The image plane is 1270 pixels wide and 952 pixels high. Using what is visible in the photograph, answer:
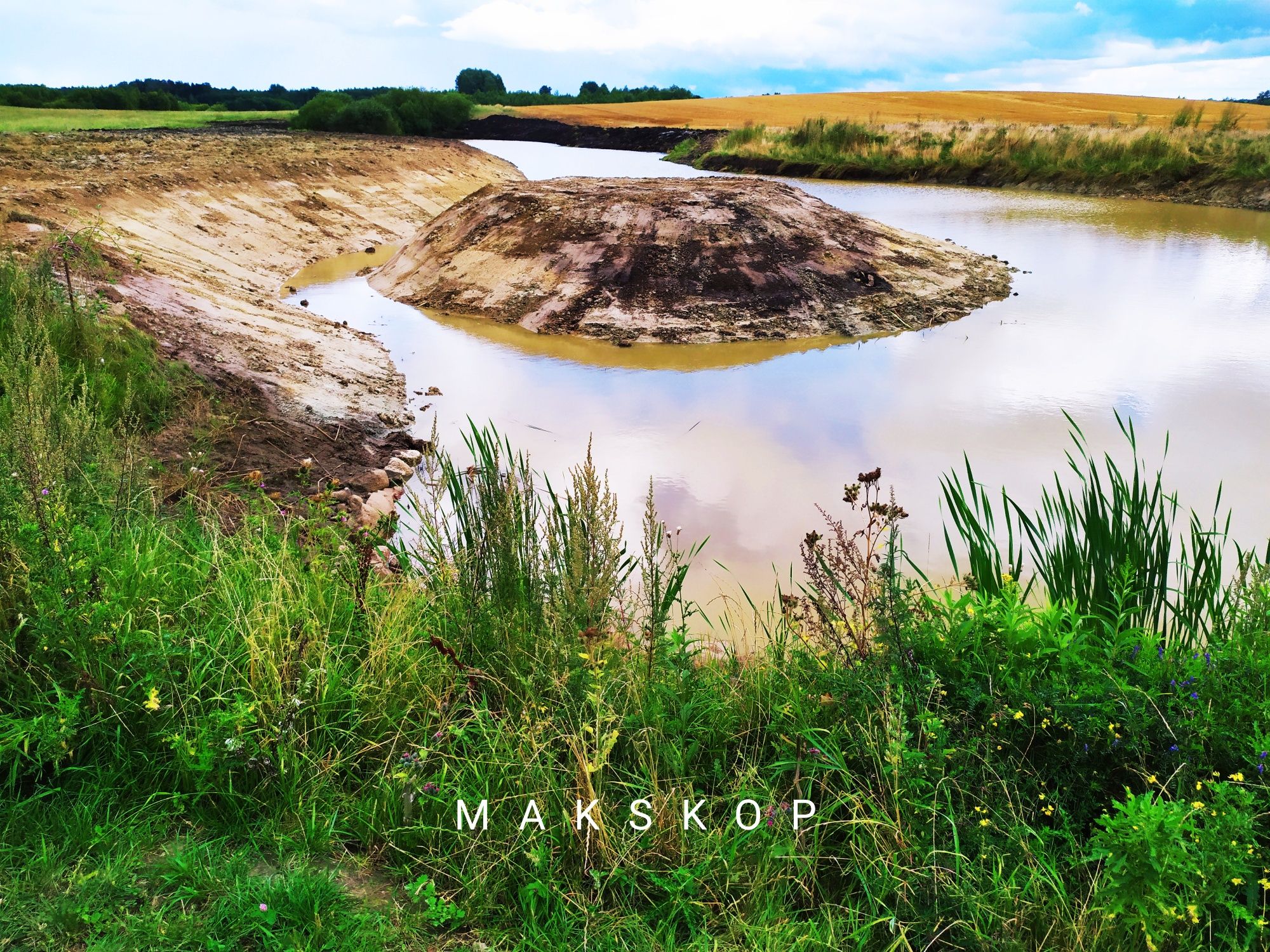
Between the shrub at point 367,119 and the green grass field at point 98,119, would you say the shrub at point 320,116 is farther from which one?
the green grass field at point 98,119

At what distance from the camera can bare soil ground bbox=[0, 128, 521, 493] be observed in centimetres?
751

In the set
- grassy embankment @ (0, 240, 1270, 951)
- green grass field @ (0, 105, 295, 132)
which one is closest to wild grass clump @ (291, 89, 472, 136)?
green grass field @ (0, 105, 295, 132)

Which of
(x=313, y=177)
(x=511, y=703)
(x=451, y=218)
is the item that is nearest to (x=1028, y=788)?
(x=511, y=703)

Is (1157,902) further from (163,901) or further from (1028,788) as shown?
(163,901)

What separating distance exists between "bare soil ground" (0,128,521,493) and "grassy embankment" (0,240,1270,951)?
3325 millimetres

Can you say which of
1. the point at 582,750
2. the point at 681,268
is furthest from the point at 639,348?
the point at 582,750

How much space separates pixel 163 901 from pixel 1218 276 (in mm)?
16104

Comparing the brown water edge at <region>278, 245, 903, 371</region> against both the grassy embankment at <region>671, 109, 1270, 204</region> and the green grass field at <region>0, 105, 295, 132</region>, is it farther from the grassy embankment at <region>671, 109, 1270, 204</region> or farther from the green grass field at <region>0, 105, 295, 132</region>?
the green grass field at <region>0, 105, 295, 132</region>

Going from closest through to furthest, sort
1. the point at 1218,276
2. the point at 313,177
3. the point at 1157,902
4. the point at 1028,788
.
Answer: the point at 1157,902 < the point at 1028,788 < the point at 1218,276 < the point at 313,177

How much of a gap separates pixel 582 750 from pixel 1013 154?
3019 cm

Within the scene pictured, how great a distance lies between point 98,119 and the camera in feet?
107

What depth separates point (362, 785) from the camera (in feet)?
9.05

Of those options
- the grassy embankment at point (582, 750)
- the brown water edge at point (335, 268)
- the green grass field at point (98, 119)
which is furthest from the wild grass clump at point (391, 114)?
the grassy embankment at point (582, 750)

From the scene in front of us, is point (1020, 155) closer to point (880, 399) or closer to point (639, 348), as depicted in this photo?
point (639, 348)
